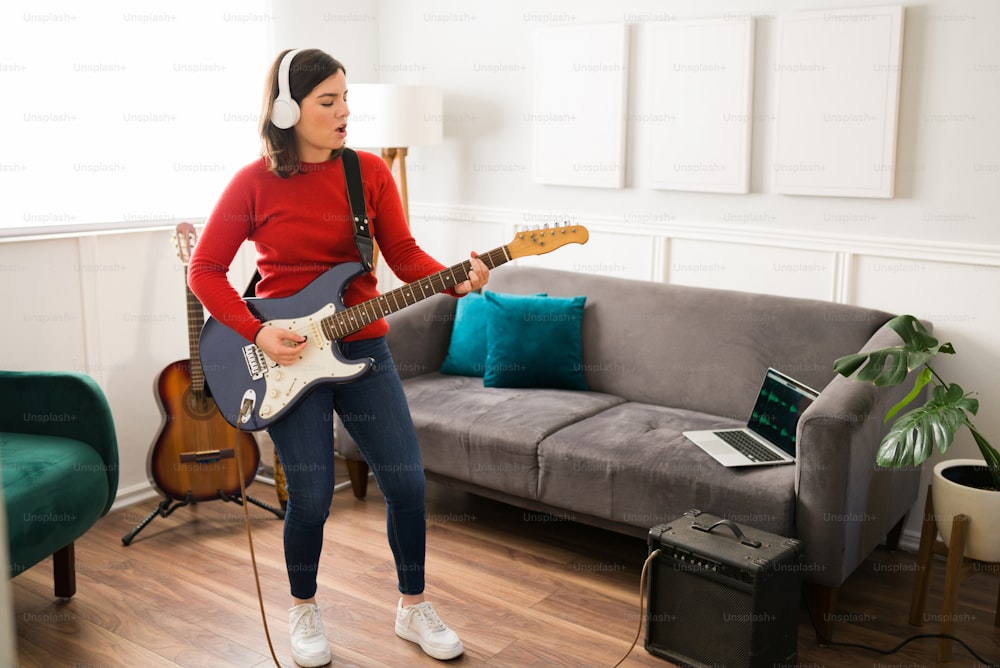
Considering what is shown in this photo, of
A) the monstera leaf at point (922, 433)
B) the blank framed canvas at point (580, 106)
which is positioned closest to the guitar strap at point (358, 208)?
the monstera leaf at point (922, 433)

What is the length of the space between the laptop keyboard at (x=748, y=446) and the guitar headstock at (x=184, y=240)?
75.3 inches

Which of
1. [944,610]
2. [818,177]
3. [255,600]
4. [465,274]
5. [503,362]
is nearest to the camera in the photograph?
[465,274]

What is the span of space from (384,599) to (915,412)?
61.7 inches

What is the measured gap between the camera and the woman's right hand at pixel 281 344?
2.25 meters

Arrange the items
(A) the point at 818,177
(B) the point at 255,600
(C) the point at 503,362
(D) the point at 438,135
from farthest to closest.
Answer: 1. (D) the point at 438,135
2. (C) the point at 503,362
3. (A) the point at 818,177
4. (B) the point at 255,600

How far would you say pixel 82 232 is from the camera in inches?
133

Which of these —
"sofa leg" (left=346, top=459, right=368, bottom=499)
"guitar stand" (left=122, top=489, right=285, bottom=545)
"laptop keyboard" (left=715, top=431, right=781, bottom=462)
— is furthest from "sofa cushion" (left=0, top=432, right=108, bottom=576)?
"laptop keyboard" (left=715, top=431, right=781, bottom=462)

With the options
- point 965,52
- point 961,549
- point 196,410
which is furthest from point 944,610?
point 196,410

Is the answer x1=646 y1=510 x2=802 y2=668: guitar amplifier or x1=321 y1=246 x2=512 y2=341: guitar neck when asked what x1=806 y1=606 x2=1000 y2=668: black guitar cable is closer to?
x1=646 y1=510 x2=802 y2=668: guitar amplifier

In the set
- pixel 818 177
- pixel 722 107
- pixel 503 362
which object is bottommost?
pixel 503 362

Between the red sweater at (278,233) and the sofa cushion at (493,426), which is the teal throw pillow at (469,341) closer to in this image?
the sofa cushion at (493,426)

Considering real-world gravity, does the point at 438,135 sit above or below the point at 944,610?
above

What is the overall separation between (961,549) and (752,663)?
67cm

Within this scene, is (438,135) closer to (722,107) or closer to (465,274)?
(722,107)
